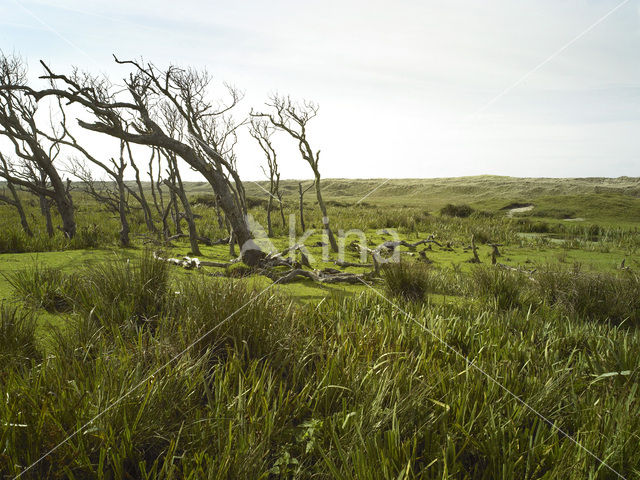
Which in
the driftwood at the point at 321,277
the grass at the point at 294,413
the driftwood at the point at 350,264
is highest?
the grass at the point at 294,413

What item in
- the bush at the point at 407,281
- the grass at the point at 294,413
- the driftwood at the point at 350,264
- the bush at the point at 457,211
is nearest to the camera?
the grass at the point at 294,413

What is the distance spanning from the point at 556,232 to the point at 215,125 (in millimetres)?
19273

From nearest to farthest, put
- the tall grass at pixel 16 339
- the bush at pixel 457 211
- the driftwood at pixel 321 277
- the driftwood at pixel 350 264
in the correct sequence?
the tall grass at pixel 16 339, the driftwood at pixel 321 277, the driftwood at pixel 350 264, the bush at pixel 457 211

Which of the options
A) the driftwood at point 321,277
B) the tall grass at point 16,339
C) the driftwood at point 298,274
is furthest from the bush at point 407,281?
the tall grass at point 16,339

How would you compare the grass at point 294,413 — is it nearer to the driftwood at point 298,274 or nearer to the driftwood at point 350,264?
the driftwood at point 298,274

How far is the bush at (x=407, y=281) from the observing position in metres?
5.14

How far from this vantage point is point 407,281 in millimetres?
5145

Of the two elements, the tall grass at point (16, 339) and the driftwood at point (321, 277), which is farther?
the driftwood at point (321, 277)

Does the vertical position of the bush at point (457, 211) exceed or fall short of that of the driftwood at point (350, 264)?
it exceeds it

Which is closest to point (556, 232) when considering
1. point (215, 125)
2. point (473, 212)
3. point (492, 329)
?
point (473, 212)

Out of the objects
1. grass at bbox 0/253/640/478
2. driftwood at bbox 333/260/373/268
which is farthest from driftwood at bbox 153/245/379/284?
grass at bbox 0/253/640/478

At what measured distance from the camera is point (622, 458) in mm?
1678

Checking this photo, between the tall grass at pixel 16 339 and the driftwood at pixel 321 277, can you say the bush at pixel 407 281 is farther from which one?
the tall grass at pixel 16 339

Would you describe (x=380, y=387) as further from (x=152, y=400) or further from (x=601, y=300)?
(x=601, y=300)
